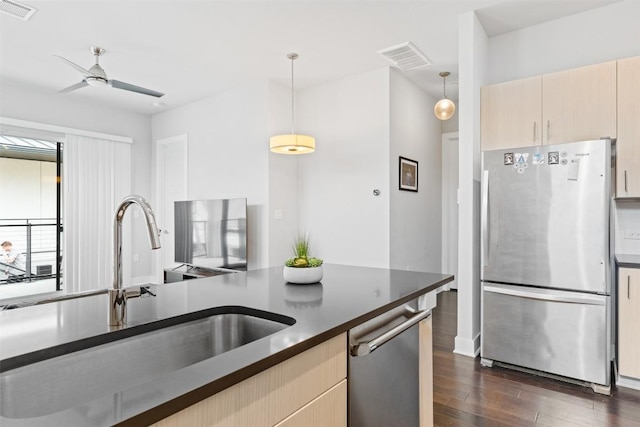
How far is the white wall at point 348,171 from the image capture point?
4.32 m

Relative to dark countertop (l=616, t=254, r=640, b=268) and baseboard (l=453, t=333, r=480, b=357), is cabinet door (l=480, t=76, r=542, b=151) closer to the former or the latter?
dark countertop (l=616, t=254, r=640, b=268)

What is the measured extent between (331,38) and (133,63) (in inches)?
91.6

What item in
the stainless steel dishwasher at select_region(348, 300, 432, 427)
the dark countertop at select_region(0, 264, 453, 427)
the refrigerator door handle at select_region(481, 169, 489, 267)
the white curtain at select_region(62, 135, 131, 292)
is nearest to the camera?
the dark countertop at select_region(0, 264, 453, 427)

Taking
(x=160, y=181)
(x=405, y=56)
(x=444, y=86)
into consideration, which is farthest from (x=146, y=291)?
(x=160, y=181)

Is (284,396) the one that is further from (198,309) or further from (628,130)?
(628,130)

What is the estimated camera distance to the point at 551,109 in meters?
2.97

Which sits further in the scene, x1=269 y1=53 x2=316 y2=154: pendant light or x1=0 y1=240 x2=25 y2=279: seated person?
x1=0 y1=240 x2=25 y2=279: seated person

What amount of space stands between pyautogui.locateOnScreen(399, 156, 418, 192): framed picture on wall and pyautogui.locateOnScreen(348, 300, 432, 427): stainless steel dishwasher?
308 centimetres

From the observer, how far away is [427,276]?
1.85 metres

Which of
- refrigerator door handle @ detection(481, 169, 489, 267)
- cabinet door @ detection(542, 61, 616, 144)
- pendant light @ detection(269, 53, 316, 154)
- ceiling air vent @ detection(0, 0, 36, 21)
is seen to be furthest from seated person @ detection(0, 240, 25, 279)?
cabinet door @ detection(542, 61, 616, 144)

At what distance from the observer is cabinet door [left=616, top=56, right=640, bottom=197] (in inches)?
103

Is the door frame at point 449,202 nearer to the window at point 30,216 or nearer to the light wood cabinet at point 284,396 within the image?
the light wood cabinet at point 284,396

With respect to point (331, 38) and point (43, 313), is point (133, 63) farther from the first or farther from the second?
point (43, 313)

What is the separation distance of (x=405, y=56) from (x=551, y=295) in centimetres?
276
